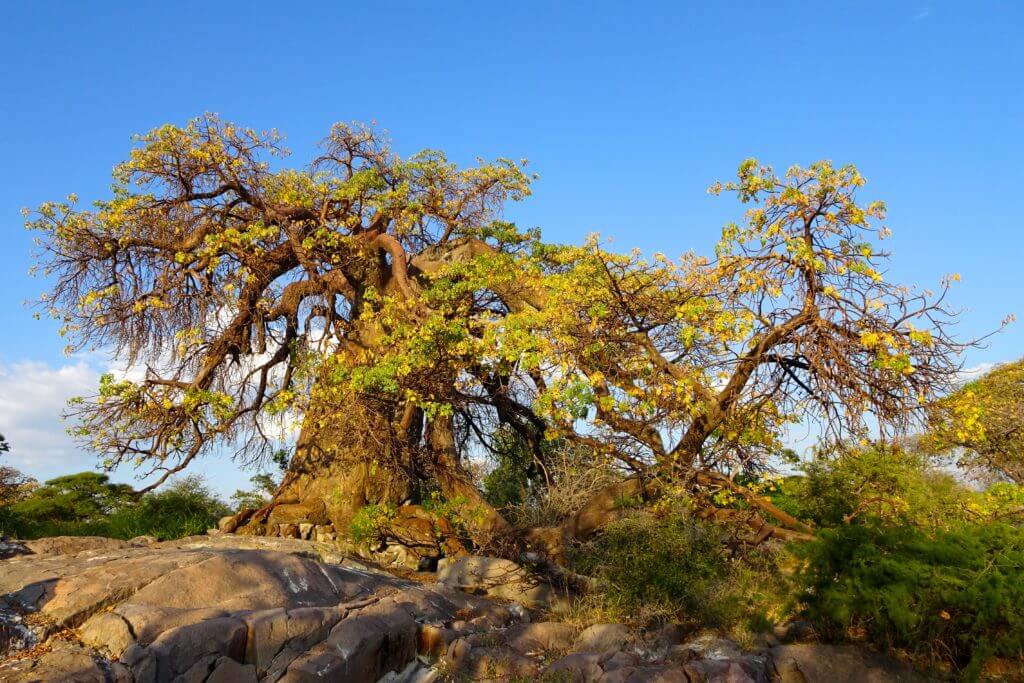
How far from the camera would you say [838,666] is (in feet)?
27.9

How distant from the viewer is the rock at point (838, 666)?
330 inches

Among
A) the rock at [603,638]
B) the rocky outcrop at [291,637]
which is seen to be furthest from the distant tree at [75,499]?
the rock at [603,638]

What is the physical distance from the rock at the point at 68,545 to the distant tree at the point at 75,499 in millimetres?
5965

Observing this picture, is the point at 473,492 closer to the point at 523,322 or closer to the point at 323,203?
the point at 523,322

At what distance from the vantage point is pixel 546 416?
488 inches

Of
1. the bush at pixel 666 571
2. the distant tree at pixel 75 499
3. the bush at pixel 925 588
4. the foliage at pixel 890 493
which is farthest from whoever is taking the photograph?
the distant tree at pixel 75 499

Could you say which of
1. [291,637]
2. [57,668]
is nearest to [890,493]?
[291,637]

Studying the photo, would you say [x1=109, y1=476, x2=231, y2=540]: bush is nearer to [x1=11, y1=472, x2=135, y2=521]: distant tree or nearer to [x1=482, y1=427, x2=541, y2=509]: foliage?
[x1=11, y1=472, x2=135, y2=521]: distant tree

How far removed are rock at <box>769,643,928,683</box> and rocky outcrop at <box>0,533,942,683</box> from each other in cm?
2

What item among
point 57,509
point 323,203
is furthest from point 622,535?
point 57,509

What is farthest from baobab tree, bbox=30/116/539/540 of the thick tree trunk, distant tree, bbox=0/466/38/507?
distant tree, bbox=0/466/38/507

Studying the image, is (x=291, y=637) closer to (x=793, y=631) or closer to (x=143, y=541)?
(x=793, y=631)

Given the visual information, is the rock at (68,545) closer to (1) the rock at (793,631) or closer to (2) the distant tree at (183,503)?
(2) the distant tree at (183,503)

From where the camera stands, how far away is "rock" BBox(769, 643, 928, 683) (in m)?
8.38
